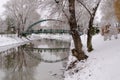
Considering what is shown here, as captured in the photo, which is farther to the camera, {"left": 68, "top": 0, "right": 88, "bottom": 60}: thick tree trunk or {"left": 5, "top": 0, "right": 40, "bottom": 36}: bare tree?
{"left": 5, "top": 0, "right": 40, "bottom": 36}: bare tree

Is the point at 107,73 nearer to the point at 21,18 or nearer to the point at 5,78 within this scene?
the point at 5,78

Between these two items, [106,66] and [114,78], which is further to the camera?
[106,66]

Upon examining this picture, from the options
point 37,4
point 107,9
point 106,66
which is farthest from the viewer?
point 107,9

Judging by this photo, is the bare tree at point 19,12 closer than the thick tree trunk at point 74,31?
No

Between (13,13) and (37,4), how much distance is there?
44174 mm

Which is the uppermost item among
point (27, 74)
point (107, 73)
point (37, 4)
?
point (37, 4)

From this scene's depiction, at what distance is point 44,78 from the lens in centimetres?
1569

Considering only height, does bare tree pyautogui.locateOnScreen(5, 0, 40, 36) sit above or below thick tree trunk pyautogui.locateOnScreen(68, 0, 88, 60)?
above

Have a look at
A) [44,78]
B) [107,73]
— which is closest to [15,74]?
[44,78]

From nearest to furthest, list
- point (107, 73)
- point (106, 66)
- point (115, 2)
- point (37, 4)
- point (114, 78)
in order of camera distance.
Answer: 1. point (114, 78)
2. point (107, 73)
3. point (106, 66)
4. point (37, 4)
5. point (115, 2)

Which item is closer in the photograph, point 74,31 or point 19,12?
point 74,31

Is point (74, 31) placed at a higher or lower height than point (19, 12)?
lower

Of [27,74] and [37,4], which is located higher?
[37,4]

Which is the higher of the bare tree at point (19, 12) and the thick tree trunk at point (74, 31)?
the bare tree at point (19, 12)
